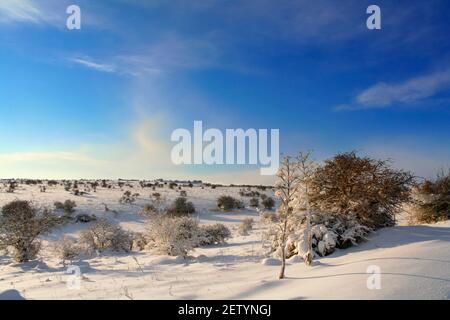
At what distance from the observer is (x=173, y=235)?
16.2 meters

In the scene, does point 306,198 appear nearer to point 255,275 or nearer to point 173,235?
point 255,275

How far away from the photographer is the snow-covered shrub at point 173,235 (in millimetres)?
16031

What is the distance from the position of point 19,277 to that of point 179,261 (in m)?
5.32

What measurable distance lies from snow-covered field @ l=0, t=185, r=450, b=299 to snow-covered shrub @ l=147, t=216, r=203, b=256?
628 millimetres

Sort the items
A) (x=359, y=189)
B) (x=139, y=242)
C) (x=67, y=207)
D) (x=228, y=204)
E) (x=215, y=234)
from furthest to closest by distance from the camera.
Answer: (x=228, y=204) < (x=67, y=207) < (x=215, y=234) < (x=139, y=242) < (x=359, y=189)

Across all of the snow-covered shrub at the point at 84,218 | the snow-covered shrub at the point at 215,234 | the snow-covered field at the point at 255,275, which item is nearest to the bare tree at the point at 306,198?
the snow-covered field at the point at 255,275

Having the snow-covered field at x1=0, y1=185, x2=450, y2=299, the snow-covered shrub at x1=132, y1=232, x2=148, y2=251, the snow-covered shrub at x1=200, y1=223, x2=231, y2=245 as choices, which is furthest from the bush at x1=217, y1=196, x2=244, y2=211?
the snow-covered field at x1=0, y1=185, x2=450, y2=299

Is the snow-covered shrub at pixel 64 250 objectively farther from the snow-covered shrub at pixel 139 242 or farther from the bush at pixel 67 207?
the bush at pixel 67 207

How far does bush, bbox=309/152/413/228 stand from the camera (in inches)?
603

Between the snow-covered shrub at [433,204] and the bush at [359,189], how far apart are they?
453cm

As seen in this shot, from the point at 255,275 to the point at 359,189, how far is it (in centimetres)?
638

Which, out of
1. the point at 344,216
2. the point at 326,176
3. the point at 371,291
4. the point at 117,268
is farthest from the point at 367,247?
the point at 117,268

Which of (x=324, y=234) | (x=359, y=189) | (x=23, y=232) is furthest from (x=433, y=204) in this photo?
(x=23, y=232)

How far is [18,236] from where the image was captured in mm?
15883
